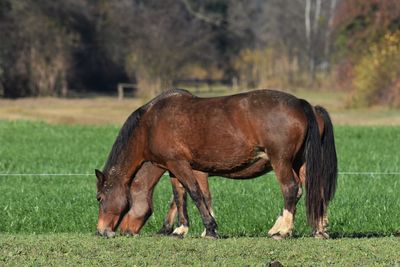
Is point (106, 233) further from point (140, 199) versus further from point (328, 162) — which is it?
point (328, 162)

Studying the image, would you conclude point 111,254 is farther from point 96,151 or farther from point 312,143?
point 96,151

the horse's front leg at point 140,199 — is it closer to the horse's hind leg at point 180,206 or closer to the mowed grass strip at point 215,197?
the horse's hind leg at point 180,206

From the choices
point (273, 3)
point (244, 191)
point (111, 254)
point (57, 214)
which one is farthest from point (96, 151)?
point (273, 3)

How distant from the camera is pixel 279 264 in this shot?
9328 mm

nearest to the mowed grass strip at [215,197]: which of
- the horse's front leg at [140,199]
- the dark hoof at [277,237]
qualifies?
the horse's front leg at [140,199]

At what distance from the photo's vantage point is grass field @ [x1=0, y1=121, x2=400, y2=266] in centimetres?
998

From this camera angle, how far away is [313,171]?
1132 centimetres

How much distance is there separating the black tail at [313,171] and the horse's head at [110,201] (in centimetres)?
209

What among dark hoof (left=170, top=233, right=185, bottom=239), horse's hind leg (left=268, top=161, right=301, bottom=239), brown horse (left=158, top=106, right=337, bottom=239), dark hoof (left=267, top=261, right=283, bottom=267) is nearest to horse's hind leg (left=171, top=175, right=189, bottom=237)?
brown horse (left=158, top=106, right=337, bottom=239)

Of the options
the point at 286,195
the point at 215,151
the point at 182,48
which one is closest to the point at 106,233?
the point at 215,151

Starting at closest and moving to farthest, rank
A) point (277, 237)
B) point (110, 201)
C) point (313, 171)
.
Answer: point (277, 237) → point (313, 171) → point (110, 201)

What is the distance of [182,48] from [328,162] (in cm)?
5804

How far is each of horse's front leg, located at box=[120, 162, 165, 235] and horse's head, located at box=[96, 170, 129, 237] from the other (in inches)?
4.9

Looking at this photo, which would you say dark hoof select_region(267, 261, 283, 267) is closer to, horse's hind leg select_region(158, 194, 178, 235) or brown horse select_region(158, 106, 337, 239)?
brown horse select_region(158, 106, 337, 239)
